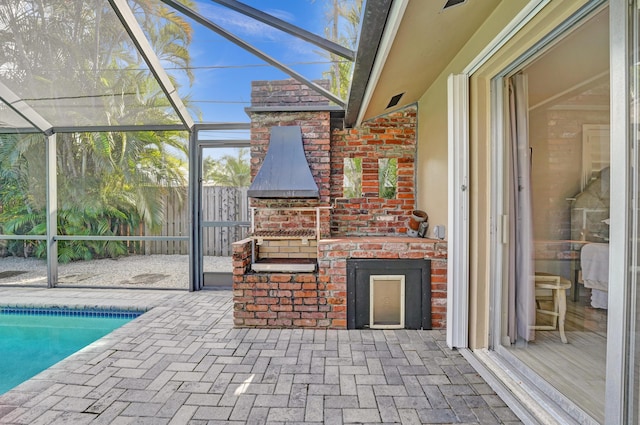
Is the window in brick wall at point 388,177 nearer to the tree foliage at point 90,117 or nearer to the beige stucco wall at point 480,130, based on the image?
the beige stucco wall at point 480,130

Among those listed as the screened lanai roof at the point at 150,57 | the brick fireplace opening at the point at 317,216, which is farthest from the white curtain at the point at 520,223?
the screened lanai roof at the point at 150,57

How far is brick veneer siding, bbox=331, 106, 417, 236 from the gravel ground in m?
2.22

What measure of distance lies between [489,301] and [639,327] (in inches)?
56.6

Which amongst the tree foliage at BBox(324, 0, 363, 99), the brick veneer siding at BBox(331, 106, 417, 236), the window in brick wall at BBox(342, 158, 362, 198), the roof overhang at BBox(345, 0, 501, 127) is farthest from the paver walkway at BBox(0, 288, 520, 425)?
the tree foliage at BBox(324, 0, 363, 99)

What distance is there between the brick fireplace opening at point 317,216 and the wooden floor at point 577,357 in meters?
1.40

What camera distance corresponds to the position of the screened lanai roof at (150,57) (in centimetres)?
296

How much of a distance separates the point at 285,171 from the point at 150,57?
2.24 metres

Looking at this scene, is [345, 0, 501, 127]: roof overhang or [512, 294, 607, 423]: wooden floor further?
[345, 0, 501, 127]: roof overhang

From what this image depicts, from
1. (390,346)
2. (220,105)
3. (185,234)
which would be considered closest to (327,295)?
(390,346)

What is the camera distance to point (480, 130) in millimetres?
2762

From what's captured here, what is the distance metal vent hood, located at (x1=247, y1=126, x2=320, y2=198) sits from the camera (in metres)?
4.06

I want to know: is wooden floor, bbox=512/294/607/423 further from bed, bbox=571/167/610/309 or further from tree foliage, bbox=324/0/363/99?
tree foliage, bbox=324/0/363/99

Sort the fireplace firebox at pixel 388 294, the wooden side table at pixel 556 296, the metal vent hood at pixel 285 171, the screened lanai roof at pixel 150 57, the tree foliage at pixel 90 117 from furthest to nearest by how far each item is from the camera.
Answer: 1. the metal vent hood at pixel 285 171
2. the tree foliage at pixel 90 117
3. the fireplace firebox at pixel 388 294
4. the screened lanai roof at pixel 150 57
5. the wooden side table at pixel 556 296

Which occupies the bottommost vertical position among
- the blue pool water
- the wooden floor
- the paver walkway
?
the blue pool water
